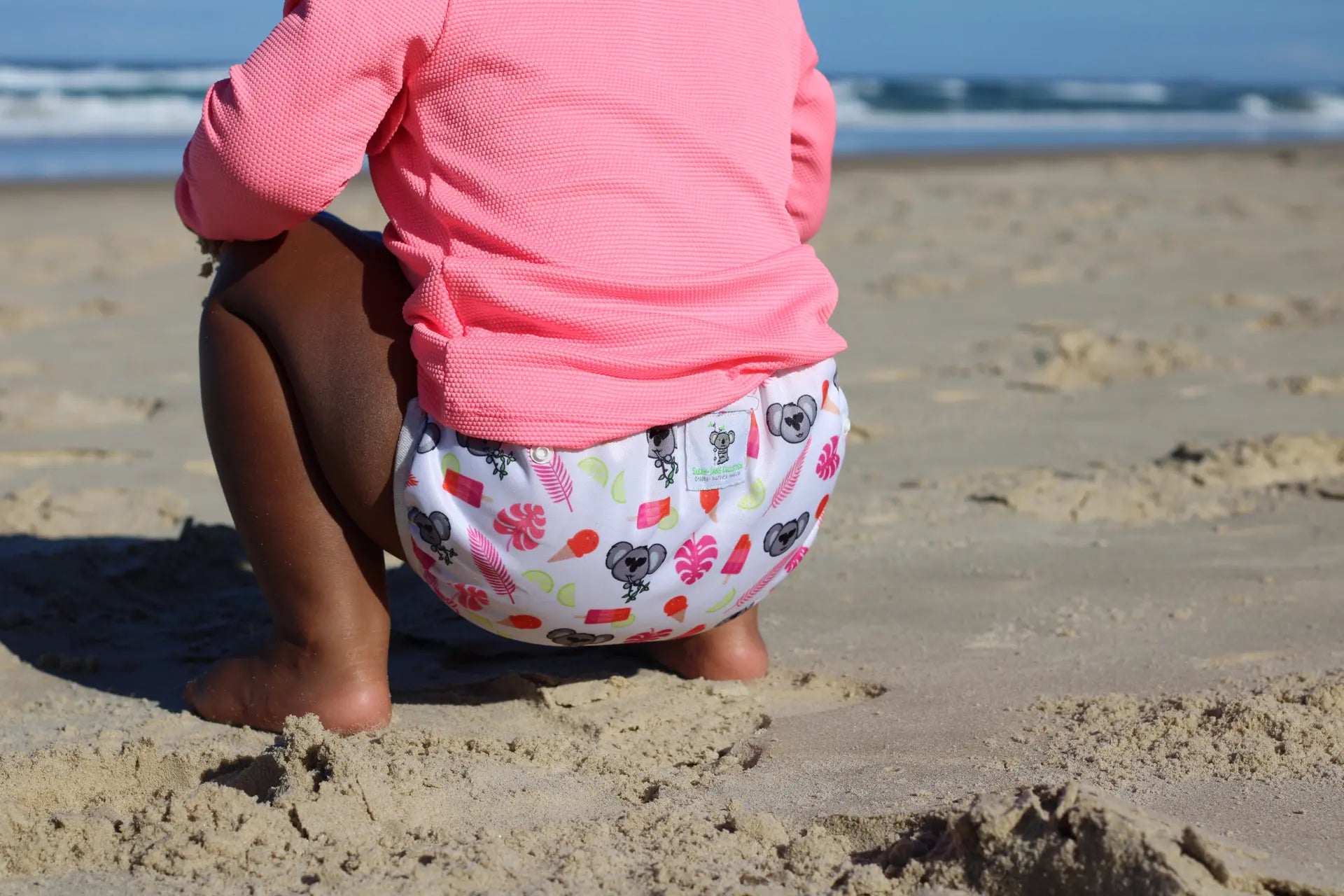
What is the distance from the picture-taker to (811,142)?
1854 mm

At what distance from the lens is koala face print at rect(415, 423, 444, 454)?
1.50 m

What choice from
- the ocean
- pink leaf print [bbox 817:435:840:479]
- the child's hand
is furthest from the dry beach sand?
the ocean

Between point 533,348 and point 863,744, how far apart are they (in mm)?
638

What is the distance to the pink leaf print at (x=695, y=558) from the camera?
1560 mm

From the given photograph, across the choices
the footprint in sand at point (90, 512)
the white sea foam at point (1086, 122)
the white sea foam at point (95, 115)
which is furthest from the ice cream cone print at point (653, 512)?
the white sea foam at point (1086, 122)

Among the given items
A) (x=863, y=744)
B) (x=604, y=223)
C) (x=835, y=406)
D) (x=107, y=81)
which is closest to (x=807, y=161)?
(x=835, y=406)

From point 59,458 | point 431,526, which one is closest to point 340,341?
point 431,526

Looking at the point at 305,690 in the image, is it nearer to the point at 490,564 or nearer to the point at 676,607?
the point at 490,564

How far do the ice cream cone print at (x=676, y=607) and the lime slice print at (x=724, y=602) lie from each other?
4cm

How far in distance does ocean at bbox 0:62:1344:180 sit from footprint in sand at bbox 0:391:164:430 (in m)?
7.16

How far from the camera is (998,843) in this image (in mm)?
1231

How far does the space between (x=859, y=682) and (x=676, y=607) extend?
412mm

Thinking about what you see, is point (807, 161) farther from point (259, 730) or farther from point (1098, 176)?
point (1098, 176)

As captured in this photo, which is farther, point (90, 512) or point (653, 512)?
point (90, 512)
